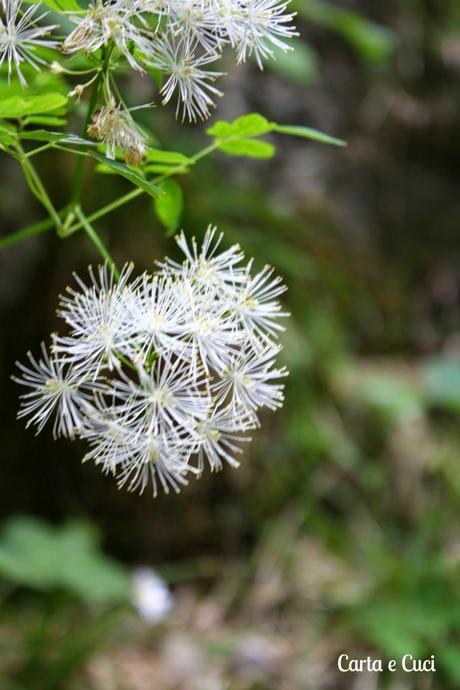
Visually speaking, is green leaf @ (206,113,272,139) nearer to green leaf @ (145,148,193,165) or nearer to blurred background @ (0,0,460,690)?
green leaf @ (145,148,193,165)

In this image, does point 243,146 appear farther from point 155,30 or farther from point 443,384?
point 443,384

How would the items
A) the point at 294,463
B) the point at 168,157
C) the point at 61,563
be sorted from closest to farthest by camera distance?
the point at 168,157
the point at 61,563
the point at 294,463

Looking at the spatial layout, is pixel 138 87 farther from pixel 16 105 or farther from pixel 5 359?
pixel 16 105

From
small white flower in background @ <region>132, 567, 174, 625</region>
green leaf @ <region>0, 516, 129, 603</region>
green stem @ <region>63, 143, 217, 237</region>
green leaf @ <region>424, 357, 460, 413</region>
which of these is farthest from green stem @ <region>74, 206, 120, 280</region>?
green leaf @ <region>424, 357, 460, 413</region>

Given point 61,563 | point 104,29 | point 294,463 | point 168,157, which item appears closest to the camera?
point 104,29

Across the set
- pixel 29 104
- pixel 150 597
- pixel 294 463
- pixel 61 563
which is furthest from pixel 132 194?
pixel 294 463
